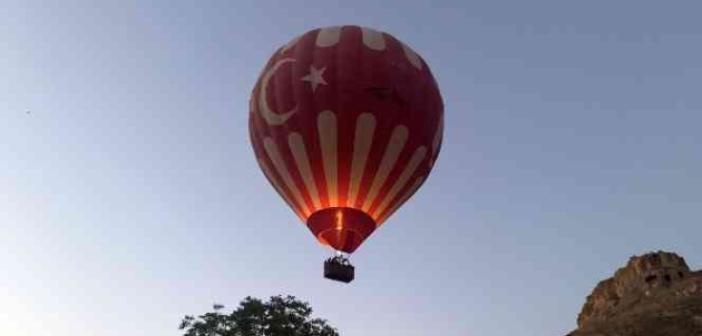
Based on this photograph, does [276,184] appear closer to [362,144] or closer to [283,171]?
[283,171]

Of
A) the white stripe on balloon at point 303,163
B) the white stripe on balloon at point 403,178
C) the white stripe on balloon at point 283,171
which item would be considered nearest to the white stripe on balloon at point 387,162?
the white stripe on balloon at point 403,178

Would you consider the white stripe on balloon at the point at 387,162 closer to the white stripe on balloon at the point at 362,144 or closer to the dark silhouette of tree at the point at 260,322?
the white stripe on balloon at the point at 362,144

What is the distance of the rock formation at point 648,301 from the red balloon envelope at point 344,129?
116ft

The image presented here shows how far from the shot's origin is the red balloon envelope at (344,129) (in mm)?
25047

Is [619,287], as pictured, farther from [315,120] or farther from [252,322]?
[315,120]

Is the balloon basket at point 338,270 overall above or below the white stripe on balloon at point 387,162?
below

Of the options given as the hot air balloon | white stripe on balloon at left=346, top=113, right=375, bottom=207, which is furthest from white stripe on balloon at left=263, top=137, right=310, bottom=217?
white stripe on balloon at left=346, top=113, right=375, bottom=207

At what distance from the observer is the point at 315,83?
82.7 ft

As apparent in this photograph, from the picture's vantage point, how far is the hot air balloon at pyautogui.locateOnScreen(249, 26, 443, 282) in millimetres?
25031

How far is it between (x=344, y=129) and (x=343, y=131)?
0.07 m

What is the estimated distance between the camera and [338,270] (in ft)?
81.1

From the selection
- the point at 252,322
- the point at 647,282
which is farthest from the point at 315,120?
the point at 647,282

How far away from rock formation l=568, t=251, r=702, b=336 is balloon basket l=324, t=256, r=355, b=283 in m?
36.1

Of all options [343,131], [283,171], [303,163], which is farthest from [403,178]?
[283,171]
